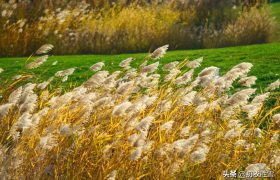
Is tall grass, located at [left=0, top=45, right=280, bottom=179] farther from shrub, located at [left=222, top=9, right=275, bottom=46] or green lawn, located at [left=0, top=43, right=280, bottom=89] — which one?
shrub, located at [left=222, top=9, right=275, bottom=46]

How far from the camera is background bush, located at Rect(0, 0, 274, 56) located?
1156cm

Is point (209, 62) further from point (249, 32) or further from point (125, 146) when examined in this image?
point (125, 146)

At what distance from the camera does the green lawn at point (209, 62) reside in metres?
7.96

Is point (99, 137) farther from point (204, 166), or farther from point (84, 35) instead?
point (84, 35)

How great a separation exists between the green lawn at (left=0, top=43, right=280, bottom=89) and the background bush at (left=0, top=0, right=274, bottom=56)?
1616 millimetres

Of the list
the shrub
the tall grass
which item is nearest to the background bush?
the shrub

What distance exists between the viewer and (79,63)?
369 inches

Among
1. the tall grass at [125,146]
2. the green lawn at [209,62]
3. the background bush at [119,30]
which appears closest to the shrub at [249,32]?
the background bush at [119,30]

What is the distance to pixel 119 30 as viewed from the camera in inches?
480

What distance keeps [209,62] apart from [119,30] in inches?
149

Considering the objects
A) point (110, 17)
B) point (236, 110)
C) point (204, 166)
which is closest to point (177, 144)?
point (204, 166)

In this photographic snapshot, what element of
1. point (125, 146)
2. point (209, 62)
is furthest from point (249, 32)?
point (125, 146)

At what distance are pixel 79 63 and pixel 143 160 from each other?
590 cm

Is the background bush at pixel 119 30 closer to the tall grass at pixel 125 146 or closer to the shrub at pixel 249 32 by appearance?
the shrub at pixel 249 32
